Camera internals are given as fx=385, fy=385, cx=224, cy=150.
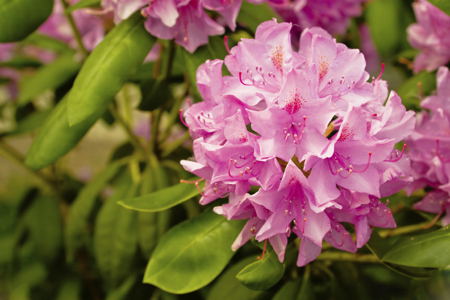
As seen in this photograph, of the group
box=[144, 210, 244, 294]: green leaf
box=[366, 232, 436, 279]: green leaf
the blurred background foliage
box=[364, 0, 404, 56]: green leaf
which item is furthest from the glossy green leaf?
box=[364, 0, 404, 56]: green leaf

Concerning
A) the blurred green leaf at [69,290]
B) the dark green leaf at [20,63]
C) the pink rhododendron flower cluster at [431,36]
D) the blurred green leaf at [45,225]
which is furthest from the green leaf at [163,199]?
the dark green leaf at [20,63]

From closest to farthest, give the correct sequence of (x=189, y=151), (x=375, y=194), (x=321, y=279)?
(x=375, y=194) → (x=321, y=279) → (x=189, y=151)

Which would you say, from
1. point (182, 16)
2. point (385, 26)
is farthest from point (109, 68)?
point (385, 26)

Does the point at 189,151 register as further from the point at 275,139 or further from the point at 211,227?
the point at 275,139

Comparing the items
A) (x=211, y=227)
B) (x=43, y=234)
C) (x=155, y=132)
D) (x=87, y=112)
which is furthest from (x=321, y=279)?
(x=43, y=234)

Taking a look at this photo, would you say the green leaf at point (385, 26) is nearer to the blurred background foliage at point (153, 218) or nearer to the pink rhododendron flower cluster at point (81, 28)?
the blurred background foliage at point (153, 218)

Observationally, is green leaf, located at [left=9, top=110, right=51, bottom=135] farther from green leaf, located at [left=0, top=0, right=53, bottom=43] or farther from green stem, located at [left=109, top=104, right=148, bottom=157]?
green leaf, located at [left=0, top=0, right=53, bottom=43]

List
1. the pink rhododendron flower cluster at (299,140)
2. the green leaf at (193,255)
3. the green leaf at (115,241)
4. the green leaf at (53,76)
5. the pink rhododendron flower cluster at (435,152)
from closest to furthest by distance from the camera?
the pink rhododendron flower cluster at (299,140)
the green leaf at (193,255)
the pink rhododendron flower cluster at (435,152)
the green leaf at (115,241)
the green leaf at (53,76)
